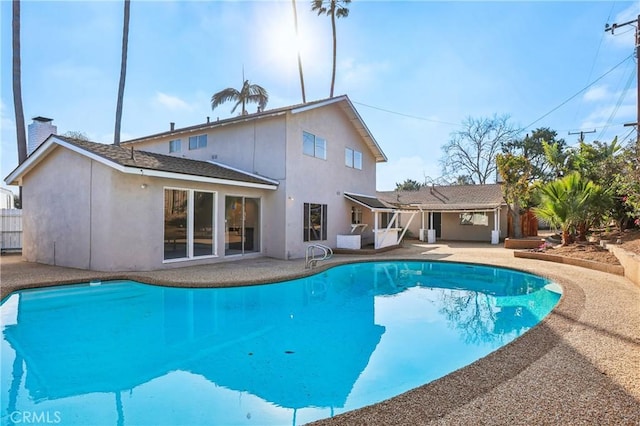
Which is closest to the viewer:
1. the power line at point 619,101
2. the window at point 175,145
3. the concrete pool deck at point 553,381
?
the concrete pool deck at point 553,381

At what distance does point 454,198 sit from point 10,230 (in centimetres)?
2957

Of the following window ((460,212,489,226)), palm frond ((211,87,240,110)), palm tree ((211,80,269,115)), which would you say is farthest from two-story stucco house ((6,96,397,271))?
palm tree ((211,80,269,115))

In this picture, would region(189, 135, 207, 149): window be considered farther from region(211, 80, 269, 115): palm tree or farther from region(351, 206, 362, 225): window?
region(211, 80, 269, 115): palm tree

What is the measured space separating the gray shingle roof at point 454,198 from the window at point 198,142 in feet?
45.8

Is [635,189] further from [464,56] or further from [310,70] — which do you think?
[310,70]

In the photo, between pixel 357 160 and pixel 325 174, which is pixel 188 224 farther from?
pixel 357 160

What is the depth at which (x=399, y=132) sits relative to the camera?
108 feet

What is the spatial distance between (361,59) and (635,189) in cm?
1582

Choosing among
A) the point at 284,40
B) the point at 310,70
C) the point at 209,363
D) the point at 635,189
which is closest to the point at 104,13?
the point at 284,40

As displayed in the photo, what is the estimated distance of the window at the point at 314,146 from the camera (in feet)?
58.2

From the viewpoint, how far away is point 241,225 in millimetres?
16203

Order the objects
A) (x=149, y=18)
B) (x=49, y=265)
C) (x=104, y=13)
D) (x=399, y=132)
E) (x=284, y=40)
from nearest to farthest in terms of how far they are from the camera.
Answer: (x=49, y=265), (x=104, y=13), (x=149, y=18), (x=284, y=40), (x=399, y=132)

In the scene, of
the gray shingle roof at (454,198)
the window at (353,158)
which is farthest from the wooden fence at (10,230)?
the gray shingle roof at (454,198)

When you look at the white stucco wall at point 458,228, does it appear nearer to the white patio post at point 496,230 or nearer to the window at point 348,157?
the white patio post at point 496,230
